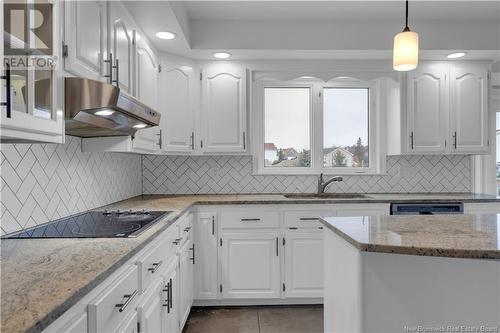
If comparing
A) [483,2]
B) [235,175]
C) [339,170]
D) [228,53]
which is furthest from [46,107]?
[483,2]

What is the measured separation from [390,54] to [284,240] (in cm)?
196

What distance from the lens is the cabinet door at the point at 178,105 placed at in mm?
3121

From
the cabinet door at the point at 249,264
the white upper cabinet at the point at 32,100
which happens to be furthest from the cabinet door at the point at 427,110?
the white upper cabinet at the point at 32,100

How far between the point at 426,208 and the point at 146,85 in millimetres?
2486

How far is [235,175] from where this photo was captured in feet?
11.8

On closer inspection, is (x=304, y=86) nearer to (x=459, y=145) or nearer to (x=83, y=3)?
(x=459, y=145)

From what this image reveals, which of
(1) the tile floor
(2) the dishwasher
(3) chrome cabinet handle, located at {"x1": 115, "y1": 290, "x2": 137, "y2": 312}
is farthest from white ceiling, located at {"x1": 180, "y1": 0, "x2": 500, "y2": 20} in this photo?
(1) the tile floor

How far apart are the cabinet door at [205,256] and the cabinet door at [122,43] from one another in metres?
1.21

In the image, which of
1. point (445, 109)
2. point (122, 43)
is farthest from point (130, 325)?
point (445, 109)

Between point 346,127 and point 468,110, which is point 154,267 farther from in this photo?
point 468,110

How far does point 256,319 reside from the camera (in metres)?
2.78

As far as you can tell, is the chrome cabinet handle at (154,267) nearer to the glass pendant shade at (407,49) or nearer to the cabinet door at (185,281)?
the cabinet door at (185,281)

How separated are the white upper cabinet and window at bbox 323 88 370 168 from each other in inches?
109

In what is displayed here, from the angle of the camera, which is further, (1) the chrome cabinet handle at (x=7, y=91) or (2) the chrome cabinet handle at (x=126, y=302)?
(2) the chrome cabinet handle at (x=126, y=302)
